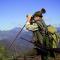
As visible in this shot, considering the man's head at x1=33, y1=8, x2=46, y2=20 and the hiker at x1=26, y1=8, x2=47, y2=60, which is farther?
the man's head at x1=33, y1=8, x2=46, y2=20

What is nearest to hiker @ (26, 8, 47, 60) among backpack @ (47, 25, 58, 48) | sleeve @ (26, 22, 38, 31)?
sleeve @ (26, 22, 38, 31)

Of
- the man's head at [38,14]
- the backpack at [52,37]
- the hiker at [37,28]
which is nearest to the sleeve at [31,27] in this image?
the hiker at [37,28]

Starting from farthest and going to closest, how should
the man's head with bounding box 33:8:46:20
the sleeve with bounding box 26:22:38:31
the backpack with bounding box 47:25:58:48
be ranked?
1. the man's head with bounding box 33:8:46:20
2. the backpack with bounding box 47:25:58:48
3. the sleeve with bounding box 26:22:38:31

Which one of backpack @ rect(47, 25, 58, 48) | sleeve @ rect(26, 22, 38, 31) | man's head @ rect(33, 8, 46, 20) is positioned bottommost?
backpack @ rect(47, 25, 58, 48)

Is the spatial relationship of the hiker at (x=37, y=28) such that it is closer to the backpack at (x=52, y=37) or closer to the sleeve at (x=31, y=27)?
the sleeve at (x=31, y=27)

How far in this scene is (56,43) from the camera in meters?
18.6

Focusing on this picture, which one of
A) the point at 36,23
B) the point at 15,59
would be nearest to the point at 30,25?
the point at 36,23

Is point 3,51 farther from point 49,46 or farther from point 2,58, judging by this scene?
point 49,46

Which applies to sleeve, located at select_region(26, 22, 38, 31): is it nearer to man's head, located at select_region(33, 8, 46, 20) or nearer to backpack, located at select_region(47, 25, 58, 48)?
man's head, located at select_region(33, 8, 46, 20)

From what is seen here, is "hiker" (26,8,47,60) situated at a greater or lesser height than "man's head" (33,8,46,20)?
lesser

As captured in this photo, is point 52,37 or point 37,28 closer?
point 37,28

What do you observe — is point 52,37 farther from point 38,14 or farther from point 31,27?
point 38,14

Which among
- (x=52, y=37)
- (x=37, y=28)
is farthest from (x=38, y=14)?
(x=52, y=37)

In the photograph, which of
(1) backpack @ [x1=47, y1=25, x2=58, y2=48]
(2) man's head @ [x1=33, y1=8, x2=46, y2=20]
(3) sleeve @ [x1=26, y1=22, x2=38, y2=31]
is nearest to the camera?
(3) sleeve @ [x1=26, y1=22, x2=38, y2=31]
